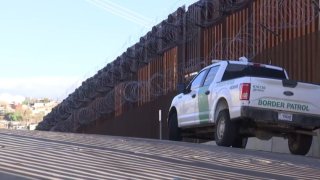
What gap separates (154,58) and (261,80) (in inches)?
791

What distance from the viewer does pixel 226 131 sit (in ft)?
43.0

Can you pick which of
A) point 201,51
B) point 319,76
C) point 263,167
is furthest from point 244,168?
point 201,51

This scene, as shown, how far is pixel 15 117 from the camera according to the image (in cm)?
6694

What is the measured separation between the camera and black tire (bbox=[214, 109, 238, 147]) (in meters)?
13.1

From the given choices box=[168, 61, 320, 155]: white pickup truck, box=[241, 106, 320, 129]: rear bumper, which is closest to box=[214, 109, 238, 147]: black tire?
box=[168, 61, 320, 155]: white pickup truck

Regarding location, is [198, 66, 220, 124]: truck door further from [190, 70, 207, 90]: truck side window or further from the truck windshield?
the truck windshield

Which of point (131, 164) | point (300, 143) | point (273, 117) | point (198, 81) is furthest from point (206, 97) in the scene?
point (131, 164)

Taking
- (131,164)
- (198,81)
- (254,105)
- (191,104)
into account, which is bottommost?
(131,164)

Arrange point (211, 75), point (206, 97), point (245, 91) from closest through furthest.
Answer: point (245, 91) < point (206, 97) < point (211, 75)

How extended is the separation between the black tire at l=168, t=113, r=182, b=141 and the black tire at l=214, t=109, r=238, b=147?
321 cm

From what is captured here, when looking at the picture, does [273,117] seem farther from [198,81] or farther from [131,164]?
[131,164]

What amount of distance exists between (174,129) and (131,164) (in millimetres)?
9102

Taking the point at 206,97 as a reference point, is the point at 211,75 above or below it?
above

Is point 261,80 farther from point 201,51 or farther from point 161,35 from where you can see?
point 161,35
